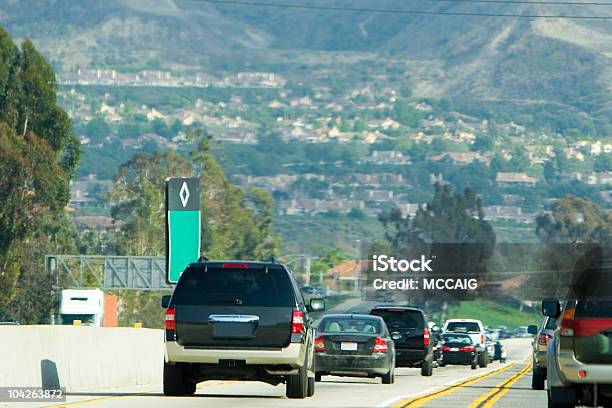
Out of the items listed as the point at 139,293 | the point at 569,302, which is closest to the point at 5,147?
the point at 139,293

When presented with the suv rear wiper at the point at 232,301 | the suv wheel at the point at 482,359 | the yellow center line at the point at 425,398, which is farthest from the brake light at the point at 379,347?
the suv wheel at the point at 482,359

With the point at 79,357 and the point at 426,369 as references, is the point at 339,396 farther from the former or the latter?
the point at 426,369

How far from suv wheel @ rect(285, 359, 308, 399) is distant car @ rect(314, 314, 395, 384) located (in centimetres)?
935

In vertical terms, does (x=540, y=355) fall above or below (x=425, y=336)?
above

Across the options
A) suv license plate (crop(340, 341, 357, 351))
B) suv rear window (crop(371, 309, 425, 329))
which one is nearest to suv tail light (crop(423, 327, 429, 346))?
suv rear window (crop(371, 309, 425, 329))

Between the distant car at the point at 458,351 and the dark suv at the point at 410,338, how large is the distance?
14.5m

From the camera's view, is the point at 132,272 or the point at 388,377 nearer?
the point at 388,377

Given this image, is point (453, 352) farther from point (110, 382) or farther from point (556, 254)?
point (556, 254)

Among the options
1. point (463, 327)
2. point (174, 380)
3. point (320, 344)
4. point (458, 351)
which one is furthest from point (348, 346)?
point (463, 327)

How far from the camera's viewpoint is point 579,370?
20.0 meters

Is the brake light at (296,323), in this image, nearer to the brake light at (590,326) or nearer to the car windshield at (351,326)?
the brake light at (590,326)

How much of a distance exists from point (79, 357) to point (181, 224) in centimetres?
1752

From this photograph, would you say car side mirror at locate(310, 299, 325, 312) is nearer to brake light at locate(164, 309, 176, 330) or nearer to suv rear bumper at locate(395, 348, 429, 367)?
brake light at locate(164, 309, 176, 330)

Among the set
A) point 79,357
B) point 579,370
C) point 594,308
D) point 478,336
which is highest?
point 594,308
